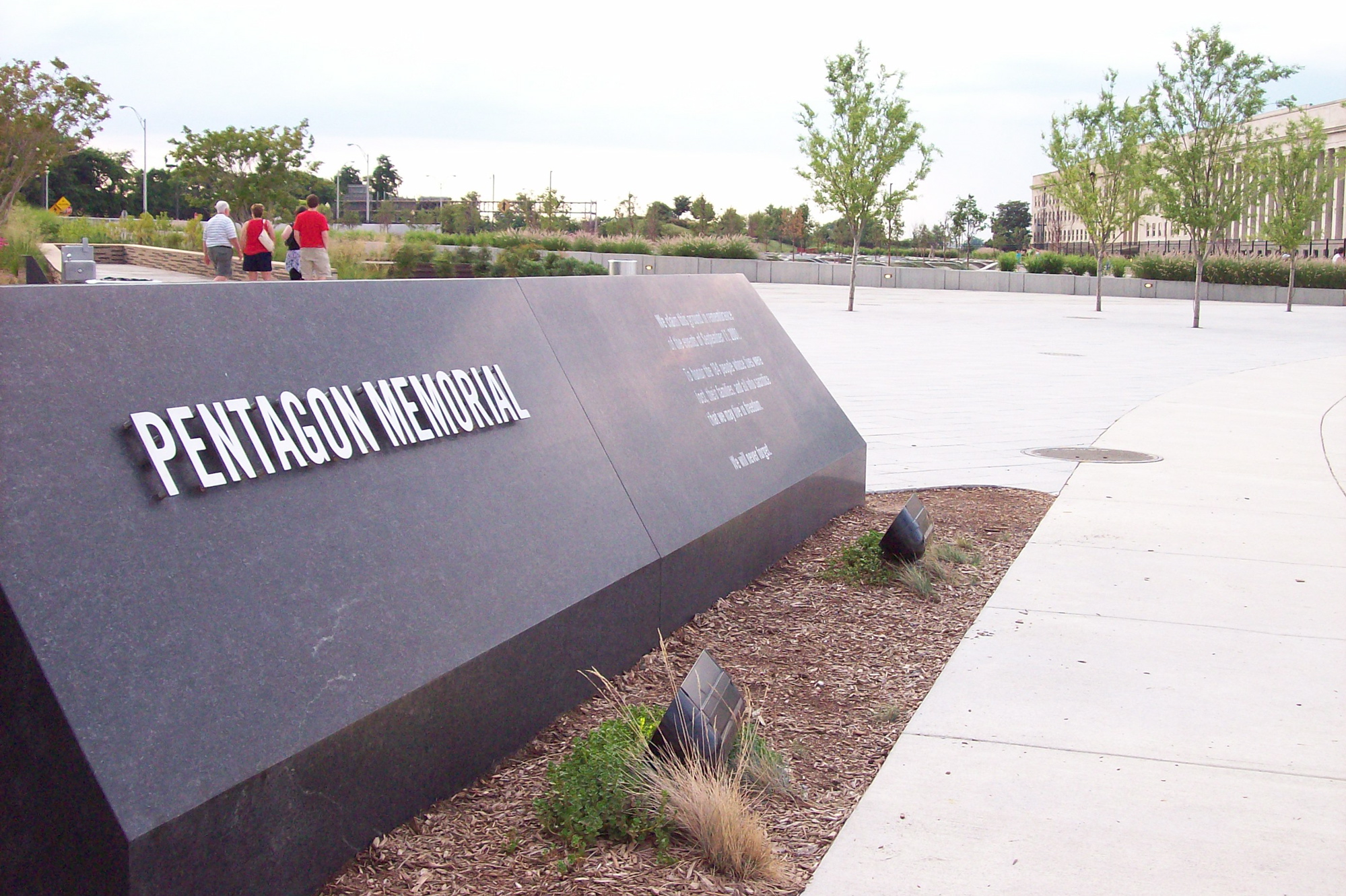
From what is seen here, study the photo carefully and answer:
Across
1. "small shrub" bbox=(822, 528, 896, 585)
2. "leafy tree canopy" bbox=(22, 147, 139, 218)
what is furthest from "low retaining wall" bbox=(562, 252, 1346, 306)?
"small shrub" bbox=(822, 528, 896, 585)

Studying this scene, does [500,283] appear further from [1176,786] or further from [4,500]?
[1176,786]

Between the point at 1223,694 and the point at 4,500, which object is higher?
the point at 4,500

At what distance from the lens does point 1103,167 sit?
33.5 metres

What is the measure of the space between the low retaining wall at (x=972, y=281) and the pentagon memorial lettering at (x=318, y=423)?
38.7 metres

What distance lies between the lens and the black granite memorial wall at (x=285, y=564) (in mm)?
2371

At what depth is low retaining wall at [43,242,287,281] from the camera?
29188mm

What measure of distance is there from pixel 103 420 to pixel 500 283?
7.47ft

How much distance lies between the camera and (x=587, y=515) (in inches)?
171

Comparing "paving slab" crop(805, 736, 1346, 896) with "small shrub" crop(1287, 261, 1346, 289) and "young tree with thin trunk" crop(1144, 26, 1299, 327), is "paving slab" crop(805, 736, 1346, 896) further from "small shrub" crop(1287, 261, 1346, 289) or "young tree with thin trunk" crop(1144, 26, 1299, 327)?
"small shrub" crop(1287, 261, 1346, 289)

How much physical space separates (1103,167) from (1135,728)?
3287cm

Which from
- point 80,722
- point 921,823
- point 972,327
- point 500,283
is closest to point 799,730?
point 921,823

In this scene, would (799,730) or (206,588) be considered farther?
(799,730)

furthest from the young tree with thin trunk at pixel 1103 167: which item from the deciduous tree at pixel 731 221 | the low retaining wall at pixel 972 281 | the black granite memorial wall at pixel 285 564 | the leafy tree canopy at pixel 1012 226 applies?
the leafy tree canopy at pixel 1012 226

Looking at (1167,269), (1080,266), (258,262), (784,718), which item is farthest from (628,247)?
(784,718)
